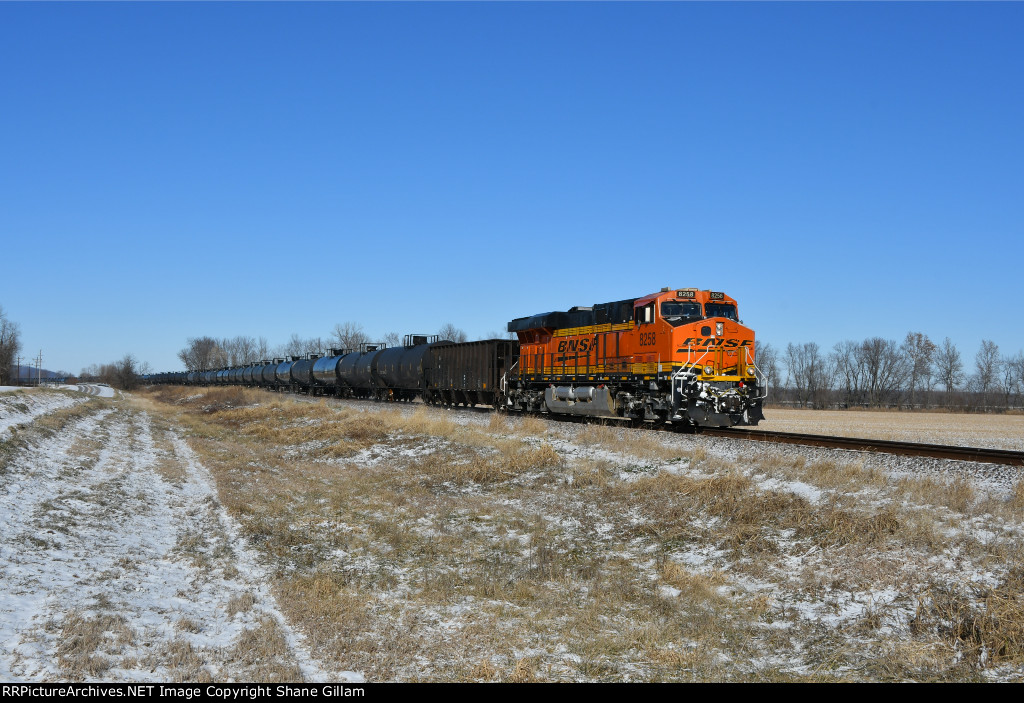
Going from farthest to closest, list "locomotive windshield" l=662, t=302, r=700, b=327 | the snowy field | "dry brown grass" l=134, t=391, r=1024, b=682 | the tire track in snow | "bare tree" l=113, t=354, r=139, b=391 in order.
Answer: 1. "bare tree" l=113, t=354, r=139, b=391
2. "locomotive windshield" l=662, t=302, r=700, b=327
3. "dry brown grass" l=134, t=391, r=1024, b=682
4. the snowy field
5. the tire track in snow

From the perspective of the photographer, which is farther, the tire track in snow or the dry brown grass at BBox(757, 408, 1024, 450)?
the dry brown grass at BBox(757, 408, 1024, 450)

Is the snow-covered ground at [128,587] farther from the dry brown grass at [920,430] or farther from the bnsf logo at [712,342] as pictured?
the dry brown grass at [920,430]

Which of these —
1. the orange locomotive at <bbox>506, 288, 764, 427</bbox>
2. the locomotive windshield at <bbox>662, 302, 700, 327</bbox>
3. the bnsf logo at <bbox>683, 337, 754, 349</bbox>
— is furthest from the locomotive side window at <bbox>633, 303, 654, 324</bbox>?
the bnsf logo at <bbox>683, 337, 754, 349</bbox>

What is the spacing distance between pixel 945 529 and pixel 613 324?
1507cm

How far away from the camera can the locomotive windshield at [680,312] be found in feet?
67.3

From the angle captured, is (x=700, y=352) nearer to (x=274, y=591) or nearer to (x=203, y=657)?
(x=274, y=591)

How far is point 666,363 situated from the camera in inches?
789

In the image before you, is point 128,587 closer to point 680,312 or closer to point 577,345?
point 680,312

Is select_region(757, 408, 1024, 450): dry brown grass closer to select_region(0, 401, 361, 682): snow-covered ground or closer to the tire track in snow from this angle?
the tire track in snow

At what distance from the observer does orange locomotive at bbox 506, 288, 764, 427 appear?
19.6 meters

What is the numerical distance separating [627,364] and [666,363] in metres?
2.20

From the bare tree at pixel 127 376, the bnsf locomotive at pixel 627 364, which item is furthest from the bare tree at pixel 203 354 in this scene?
the bnsf locomotive at pixel 627 364

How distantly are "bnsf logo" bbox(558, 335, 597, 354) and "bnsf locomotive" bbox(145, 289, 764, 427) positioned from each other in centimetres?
5

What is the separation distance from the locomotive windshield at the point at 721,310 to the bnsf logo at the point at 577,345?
175 inches
